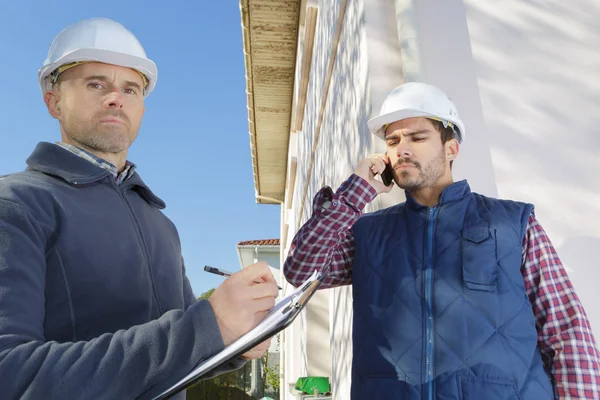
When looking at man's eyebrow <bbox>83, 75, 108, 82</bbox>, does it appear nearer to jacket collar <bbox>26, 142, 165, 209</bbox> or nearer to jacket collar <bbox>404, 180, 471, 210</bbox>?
jacket collar <bbox>26, 142, 165, 209</bbox>

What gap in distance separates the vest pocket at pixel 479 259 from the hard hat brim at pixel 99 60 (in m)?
1.23

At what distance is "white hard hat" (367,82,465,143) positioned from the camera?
85.5 inches

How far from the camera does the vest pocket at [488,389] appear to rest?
1654mm

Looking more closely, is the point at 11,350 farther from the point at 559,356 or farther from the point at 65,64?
the point at 559,356

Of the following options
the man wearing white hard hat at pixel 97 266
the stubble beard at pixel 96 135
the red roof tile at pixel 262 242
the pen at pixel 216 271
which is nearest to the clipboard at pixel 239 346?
the man wearing white hard hat at pixel 97 266

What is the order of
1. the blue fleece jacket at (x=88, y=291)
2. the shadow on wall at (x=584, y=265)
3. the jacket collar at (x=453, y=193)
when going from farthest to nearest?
the shadow on wall at (x=584, y=265)
the jacket collar at (x=453, y=193)
the blue fleece jacket at (x=88, y=291)

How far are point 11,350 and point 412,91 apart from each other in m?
1.80

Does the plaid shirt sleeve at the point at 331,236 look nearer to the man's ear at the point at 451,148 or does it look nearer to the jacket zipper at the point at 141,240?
the man's ear at the point at 451,148

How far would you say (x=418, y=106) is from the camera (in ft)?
7.13

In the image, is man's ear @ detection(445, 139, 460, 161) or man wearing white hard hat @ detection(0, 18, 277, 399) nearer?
man wearing white hard hat @ detection(0, 18, 277, 399)

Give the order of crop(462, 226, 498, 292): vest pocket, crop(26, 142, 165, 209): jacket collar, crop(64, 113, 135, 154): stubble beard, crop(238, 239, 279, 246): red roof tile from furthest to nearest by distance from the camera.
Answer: crop(238, 239, 279, 246): red roof tile < crop(462, 226, 498, 292): vest pocket < crop(64, 113, 135, 154): stubble beard < crop(26, 142, 165, 209): jacket collar

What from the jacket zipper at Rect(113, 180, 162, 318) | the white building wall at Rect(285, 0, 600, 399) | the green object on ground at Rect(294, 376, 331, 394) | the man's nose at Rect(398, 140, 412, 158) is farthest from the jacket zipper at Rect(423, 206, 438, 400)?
the green object on ground at Rect(294, 376, 331, 394)

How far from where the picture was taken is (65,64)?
1.37 metres

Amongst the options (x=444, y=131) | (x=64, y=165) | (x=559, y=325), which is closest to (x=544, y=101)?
(x=444, y=131)
